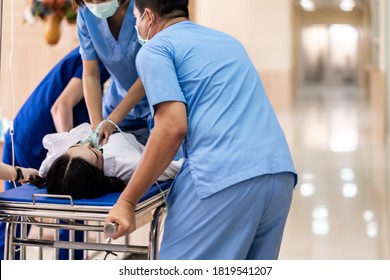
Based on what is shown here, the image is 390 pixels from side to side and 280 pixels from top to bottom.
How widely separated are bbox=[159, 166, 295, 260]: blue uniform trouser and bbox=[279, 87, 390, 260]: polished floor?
5.79ft

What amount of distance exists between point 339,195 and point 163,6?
12.2ft

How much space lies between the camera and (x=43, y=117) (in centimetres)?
276

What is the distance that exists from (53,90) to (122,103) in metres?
0.64

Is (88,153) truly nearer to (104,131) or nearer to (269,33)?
(104,131)

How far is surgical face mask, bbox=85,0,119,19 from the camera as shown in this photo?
7.22ft

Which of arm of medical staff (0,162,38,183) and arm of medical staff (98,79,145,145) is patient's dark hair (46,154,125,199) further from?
arm of medical staff (98,79,145,145)

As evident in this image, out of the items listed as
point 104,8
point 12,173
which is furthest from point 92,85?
point 12,173

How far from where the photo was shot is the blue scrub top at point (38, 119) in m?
2.74

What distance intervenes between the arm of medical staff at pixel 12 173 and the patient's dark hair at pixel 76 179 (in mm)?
200

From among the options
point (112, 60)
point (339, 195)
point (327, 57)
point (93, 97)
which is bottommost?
point (327, 57)

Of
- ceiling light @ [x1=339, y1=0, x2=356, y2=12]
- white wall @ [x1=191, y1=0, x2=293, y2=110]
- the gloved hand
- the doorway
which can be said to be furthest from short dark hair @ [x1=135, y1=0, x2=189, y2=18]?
the doorway

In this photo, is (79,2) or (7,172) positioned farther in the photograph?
(79,2)
